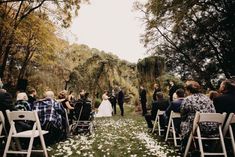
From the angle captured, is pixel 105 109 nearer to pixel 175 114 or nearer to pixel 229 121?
pixel 175 114

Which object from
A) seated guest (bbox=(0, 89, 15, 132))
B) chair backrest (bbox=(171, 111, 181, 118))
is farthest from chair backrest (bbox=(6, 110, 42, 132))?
chair backrest (bbox=(171, 111, 181, 118))

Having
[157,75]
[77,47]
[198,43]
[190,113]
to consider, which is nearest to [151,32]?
[198,43]

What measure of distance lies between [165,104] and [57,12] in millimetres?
10785

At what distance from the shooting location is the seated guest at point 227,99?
7082 mm

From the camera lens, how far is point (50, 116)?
31.7 ft

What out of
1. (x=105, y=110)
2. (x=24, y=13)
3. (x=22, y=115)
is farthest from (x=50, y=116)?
(x=105, y=110)

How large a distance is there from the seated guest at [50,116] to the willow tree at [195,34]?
1246 cm

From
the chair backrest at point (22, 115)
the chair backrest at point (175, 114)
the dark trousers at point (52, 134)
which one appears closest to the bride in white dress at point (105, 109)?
the dark trousers at point (52, 134)

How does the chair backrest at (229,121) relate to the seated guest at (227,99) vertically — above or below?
below

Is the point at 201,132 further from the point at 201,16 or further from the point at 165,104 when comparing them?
the point at 201,16

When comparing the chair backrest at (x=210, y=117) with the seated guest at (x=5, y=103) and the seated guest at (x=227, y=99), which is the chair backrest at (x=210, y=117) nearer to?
the seated guest at (x=227, y=99)

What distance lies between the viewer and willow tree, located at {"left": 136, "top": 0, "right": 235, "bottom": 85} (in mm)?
22250

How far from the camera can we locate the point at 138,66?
1058 inches

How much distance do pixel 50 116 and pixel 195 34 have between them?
22.8 metres
